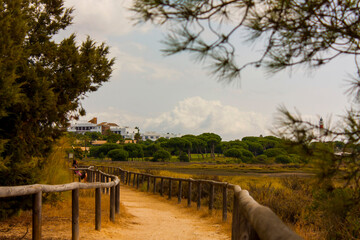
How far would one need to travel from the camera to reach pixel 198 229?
348 inches

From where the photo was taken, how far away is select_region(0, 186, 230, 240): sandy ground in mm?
6812

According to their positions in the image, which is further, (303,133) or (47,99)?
(47,99)

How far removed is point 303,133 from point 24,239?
4.72m

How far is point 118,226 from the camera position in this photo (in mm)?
8422

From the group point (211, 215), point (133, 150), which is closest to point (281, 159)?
point (133, 150)

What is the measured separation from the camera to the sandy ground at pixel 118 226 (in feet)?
22.4

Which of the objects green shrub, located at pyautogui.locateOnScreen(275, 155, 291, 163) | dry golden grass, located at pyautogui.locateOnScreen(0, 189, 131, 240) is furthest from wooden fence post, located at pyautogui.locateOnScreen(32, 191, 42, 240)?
green shrub, located at pyautogui.locateOnScreen(275, 155, 291, 163)

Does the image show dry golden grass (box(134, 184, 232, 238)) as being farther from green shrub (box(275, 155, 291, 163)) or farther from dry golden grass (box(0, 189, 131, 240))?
green shrub (box(275, 155, 291, 163))

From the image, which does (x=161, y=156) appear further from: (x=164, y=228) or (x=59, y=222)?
(x=59, y=222)

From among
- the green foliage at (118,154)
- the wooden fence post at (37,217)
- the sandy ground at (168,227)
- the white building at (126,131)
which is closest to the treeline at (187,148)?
A: the green foliage at (118,154)

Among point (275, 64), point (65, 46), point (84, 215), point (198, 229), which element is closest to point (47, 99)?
point (65, 46)

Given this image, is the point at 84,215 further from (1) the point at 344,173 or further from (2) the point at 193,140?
(2) the point at 193,140

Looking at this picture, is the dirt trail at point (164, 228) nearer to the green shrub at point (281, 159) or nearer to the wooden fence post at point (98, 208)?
the wooden fence post at point (98, 208)

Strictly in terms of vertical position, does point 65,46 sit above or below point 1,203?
above
